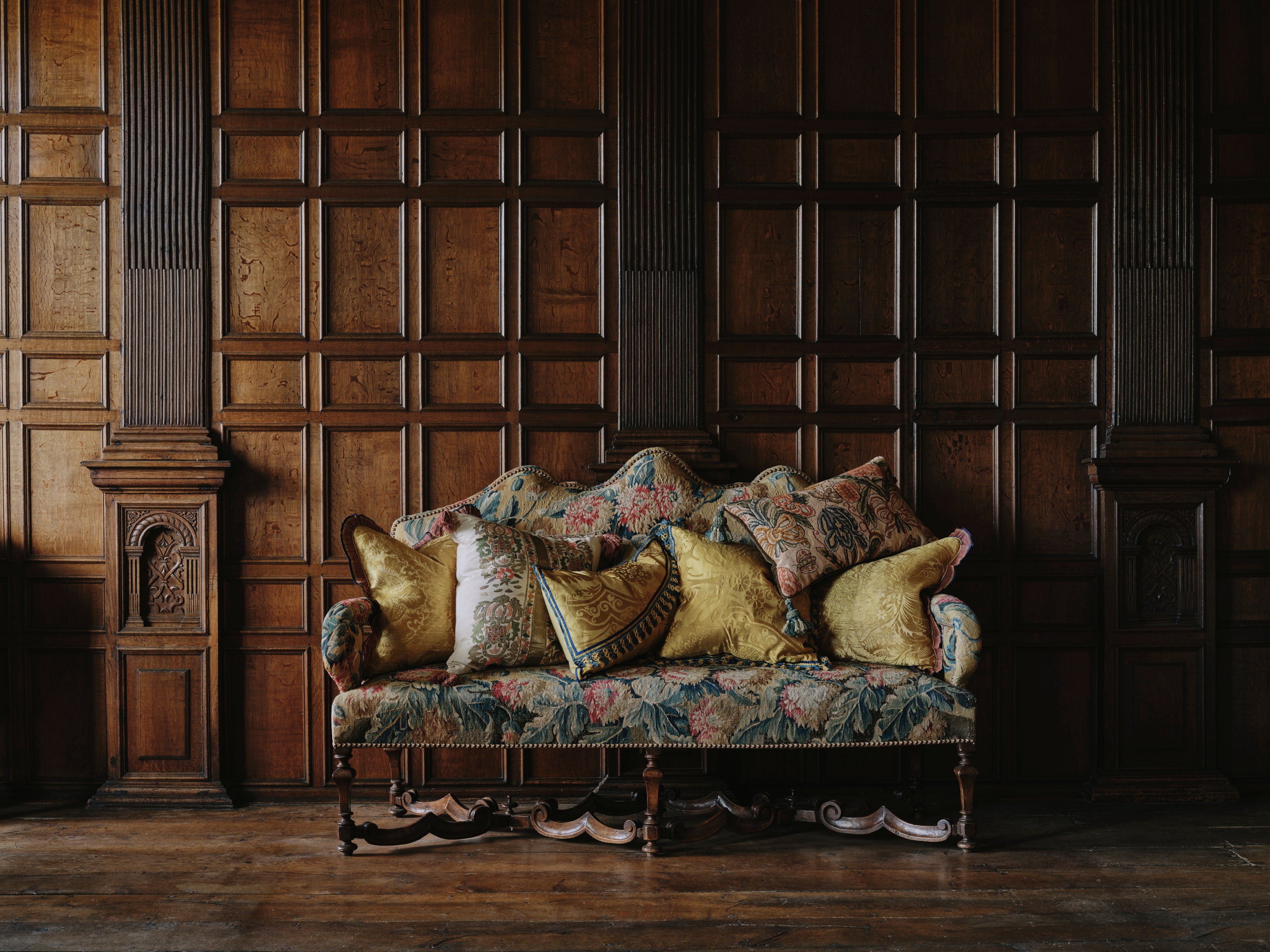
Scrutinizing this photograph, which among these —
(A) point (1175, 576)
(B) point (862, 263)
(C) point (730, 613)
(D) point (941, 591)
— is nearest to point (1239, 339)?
(A) point (1175, 576)

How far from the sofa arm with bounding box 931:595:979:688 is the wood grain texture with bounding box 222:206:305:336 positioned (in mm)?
2553

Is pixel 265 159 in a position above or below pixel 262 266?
above

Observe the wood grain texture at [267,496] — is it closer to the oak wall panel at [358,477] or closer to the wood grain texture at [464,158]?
the oak wall panel at [358,477]

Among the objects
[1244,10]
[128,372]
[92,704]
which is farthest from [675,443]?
[1244,10]

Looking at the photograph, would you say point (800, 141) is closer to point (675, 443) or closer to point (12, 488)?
point (675, 443)

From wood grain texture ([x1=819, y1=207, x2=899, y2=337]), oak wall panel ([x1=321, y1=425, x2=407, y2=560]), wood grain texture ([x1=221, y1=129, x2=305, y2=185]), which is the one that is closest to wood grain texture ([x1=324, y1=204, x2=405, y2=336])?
wood grain texture ([x1=221, y1=129, x2=305, y2=185])

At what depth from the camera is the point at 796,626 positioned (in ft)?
9.56

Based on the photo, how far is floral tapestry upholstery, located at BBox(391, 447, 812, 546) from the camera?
3207mm

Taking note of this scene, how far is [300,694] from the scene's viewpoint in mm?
3463

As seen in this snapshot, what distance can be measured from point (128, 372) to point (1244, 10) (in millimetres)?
4490

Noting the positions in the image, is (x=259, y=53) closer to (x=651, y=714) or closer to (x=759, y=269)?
(x=759, y=269)

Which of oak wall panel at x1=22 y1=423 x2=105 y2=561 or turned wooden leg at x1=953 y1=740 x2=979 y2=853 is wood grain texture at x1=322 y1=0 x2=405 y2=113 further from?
turned wooden leg at x1=953 y1=740 x2=979 y2=853

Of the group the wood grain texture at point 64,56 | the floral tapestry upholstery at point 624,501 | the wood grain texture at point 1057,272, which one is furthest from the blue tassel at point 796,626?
the wood grain texture at point 64,56

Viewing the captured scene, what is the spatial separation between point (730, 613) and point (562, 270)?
1.49 m
